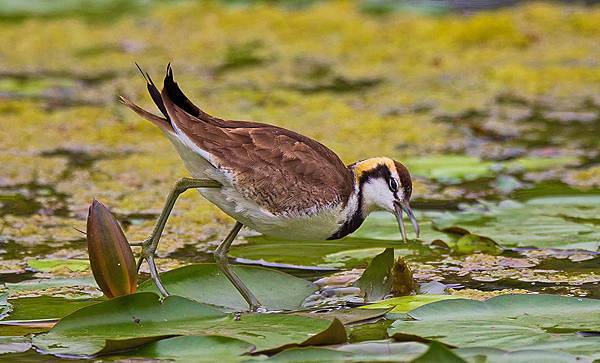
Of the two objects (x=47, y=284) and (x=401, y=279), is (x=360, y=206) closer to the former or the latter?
(x=401, y=279)

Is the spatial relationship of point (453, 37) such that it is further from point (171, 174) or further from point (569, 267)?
point (569, 267)

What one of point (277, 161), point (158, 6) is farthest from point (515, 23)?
point (277, 161)

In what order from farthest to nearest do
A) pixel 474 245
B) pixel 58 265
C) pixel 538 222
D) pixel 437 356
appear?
pixel 538 222
pixel 474 245
pixel 58 265
pixel 437 356

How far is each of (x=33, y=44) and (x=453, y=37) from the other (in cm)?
438

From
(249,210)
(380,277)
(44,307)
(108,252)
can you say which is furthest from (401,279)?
(44,307)

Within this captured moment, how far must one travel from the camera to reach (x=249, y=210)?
4945 millimetres

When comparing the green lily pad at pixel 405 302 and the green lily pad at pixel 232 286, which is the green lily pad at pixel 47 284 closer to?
the green lily pad at pixel 232 286

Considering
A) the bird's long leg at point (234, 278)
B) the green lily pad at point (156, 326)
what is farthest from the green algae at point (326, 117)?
the green lily pad at point (156, 326)

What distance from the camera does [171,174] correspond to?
779 cm

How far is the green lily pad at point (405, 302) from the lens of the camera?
4.67 m

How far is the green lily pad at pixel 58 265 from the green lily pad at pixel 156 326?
1185 millimetres

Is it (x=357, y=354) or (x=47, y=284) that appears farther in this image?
(x=47, y=284)

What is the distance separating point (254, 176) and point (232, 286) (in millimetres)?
575

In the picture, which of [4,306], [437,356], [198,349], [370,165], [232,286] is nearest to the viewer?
[437,356]
